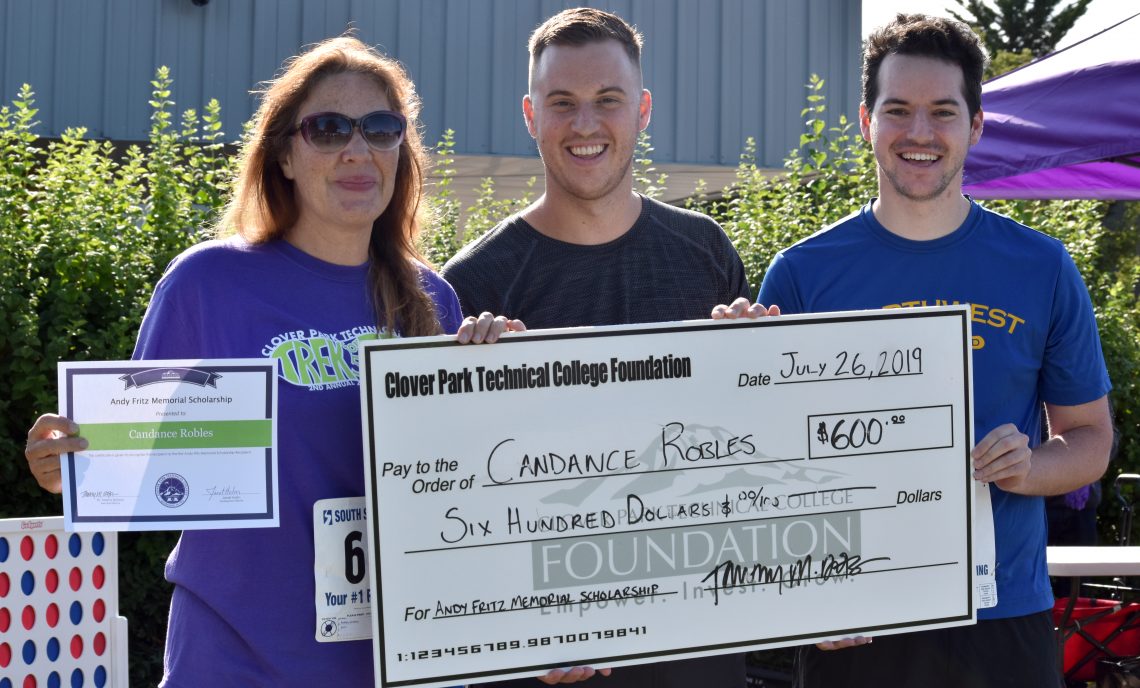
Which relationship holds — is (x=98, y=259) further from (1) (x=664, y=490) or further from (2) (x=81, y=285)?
(1) (x=664, y=490)

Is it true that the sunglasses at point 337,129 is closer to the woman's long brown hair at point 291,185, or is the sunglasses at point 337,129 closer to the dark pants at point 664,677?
the woman's long brown hair at point 291,185

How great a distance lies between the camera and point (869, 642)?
2977 millimetres

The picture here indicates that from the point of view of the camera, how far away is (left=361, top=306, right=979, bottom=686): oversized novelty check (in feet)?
8.79

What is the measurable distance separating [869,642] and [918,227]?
1040 millimetres

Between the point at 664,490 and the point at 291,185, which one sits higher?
the point at 291,185

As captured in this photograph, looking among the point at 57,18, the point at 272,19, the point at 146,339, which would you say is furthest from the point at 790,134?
the point at 146,339

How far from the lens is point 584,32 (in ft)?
10.2

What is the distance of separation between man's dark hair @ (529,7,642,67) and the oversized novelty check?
0.81 meters

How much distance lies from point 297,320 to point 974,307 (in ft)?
5.29

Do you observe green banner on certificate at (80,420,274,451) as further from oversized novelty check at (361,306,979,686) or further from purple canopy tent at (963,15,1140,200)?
purple canopy tent at (963,15,1140,200)

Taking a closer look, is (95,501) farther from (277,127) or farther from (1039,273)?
(1039,273)

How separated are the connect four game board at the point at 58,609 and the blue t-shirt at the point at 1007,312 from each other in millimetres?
2765

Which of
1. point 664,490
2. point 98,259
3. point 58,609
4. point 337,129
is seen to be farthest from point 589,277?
point 98,259

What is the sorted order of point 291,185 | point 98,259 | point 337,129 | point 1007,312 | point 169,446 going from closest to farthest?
point 169,446 < point 337,129 < point 291,185 < point 1007,312 < point 98,259
